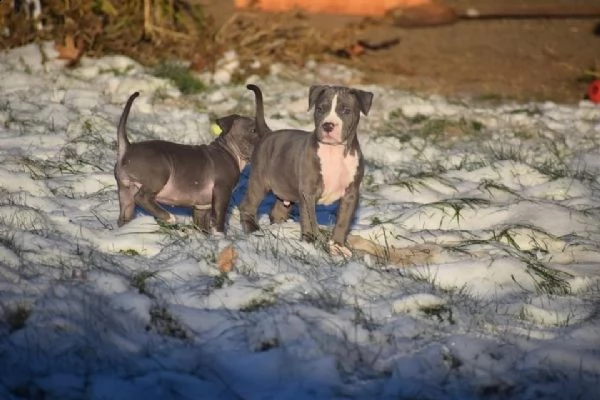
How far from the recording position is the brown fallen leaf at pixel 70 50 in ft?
36.7

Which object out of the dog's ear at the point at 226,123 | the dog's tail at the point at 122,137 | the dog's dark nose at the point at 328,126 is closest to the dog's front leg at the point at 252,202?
the dog's ear at the point at 226,123

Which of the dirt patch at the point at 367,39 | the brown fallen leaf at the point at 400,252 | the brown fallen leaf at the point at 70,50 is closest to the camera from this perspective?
the brown fallen leaf at the point at 400,252

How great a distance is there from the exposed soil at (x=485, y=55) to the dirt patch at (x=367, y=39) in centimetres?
1

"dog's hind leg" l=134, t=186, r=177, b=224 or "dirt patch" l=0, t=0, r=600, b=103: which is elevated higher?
"dog's hind leg" l=134, t=186, r=177, b=224

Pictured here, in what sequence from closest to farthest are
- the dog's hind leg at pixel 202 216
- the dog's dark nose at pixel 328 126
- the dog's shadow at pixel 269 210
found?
1. the dog's dark nose at pixel 328 126
2. the dog's hind leg at pixel 202 216
3. the dog's shadow at pixel 269 210

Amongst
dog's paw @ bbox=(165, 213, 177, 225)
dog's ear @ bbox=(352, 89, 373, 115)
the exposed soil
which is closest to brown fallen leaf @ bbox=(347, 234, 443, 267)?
dog's ear @ bbox=(352, 89, 373, 115)

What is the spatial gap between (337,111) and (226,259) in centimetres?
129

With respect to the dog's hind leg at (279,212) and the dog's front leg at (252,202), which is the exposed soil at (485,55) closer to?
the dog's hind leg at (279,212)

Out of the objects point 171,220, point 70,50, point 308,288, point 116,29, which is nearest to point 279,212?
point 171,220

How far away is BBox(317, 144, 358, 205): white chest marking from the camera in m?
6.57

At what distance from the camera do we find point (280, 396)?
4.34 meters

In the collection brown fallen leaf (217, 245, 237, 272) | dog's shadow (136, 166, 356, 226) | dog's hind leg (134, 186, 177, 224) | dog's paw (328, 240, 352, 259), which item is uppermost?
brown fallen leaf (217, 245, 237, 272)

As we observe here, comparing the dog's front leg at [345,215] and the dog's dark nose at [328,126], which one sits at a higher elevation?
the dog's dark nose at [328,126]

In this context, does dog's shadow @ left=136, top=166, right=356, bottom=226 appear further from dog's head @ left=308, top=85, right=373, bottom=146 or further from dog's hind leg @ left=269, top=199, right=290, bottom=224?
dog's head @ left=308, top=85, right=373, bottom=146
